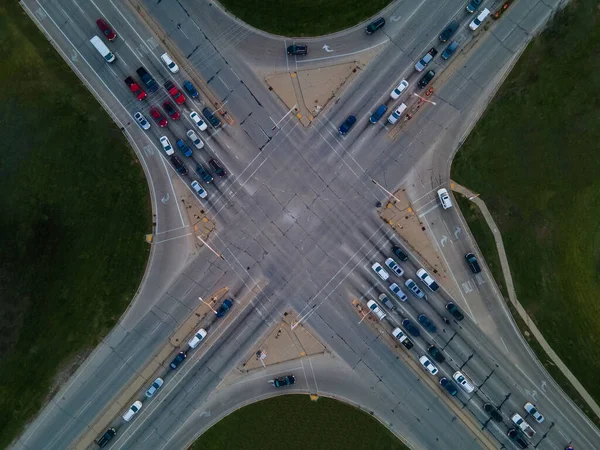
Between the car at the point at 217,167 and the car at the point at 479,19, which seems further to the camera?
the car at the point at 479,19

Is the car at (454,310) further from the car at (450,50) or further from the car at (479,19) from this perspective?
the car at (479,19)

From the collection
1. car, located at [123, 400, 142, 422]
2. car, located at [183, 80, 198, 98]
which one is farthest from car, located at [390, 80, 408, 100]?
car, located at [123, 400, 142, 422]

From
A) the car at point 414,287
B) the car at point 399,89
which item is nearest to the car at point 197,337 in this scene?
the car at point 414,287

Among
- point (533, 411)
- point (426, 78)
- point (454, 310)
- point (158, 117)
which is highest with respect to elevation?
point (426, 78)

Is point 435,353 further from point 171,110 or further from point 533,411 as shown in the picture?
point 171,110

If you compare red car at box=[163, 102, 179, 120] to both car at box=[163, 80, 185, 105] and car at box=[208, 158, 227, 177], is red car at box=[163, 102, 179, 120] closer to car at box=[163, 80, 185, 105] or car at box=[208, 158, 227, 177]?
car at box=[163, 80, 185, 105]

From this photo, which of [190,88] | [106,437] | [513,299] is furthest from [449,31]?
[106,437]
